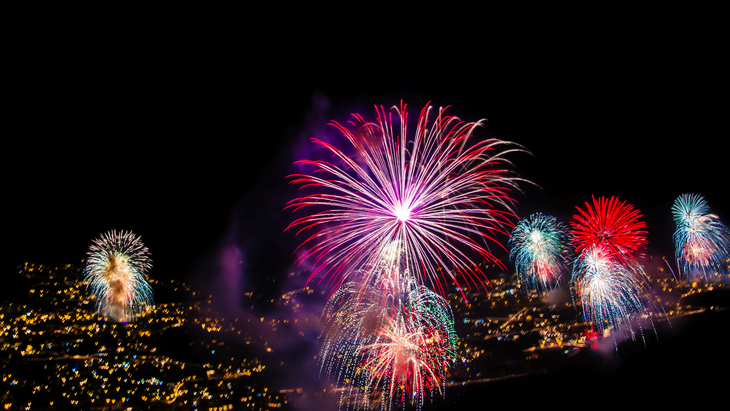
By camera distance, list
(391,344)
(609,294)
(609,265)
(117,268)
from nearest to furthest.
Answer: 1. (391,344)
2. (609,265)
3. (117,268)
4. (609,294)

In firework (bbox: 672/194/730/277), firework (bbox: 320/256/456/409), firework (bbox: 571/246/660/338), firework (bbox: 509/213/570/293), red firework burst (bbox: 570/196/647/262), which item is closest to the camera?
firework (bbox: 320/256/456/409)

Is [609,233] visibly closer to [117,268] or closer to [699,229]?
[699,229]

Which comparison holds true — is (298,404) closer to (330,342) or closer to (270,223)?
(330,342)

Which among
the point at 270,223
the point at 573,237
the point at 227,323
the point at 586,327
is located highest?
the point at 270,223

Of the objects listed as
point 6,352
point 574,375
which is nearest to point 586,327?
point 574,375

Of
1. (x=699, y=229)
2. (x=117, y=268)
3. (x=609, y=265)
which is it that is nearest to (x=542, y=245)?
(x=609, y=265)

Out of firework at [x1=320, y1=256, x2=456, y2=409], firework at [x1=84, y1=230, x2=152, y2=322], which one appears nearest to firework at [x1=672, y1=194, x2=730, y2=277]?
firework at [x1=320, y1=256, x2=456, y2=409]

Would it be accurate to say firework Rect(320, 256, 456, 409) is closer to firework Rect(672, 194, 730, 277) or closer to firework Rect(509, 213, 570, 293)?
firework Rect(509, 213, 570, 293)
